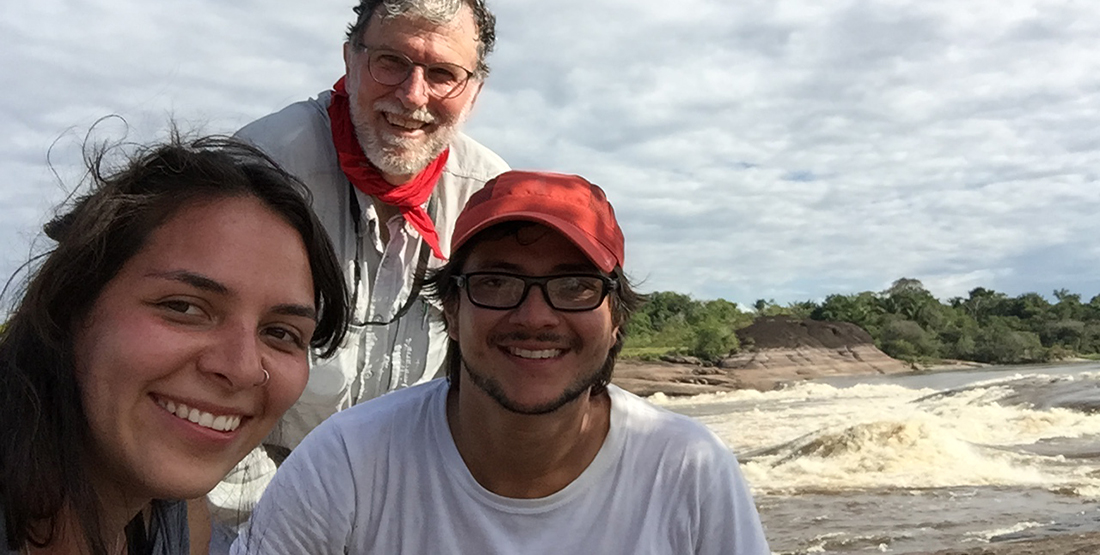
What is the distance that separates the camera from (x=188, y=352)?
1508 mm

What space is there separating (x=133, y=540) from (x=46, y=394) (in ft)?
1.64

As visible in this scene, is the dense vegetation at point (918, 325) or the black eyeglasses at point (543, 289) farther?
the dense vegetation at point (918, 325)

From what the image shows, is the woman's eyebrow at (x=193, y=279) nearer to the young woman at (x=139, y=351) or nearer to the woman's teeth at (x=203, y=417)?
the young woman at (x=139, y=351)

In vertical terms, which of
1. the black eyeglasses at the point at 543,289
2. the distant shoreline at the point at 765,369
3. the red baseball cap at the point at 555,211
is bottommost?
the distant shoreline at the point at 765,369

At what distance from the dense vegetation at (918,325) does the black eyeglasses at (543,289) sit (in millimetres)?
28487

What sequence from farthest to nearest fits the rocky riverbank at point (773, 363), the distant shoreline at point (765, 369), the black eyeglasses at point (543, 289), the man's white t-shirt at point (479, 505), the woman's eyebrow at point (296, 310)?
the rocky riverbank at point (773, 363) → the distant shoreline at point (765, 369) → the black eyeglasses at point (543, 289) → the man's white t-shirt at point (479, 505) → the woman's eyebrow at point (296, 310)

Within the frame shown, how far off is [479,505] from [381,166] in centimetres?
120

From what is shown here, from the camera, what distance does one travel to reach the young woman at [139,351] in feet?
4.91

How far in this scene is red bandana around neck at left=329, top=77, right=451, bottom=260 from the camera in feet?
9.81

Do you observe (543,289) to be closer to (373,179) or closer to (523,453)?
(523,453)

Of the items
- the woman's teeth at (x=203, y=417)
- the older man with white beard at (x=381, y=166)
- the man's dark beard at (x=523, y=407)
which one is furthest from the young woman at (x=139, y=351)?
the older man with white beard at (x=381, y=166)

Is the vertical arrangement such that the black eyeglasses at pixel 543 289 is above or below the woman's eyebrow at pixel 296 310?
above

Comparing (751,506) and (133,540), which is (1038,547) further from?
(133,540)

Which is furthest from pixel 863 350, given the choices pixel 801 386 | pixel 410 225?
pixel 410 225
